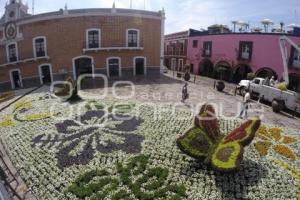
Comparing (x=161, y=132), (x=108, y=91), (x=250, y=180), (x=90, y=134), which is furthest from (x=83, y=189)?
(x=108, y=91)

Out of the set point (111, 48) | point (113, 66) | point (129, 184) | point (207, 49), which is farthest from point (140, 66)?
point (129, 184)

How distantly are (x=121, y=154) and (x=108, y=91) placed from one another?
518 inches

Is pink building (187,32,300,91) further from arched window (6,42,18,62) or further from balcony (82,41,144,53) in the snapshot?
arched window (6,42,18,62)

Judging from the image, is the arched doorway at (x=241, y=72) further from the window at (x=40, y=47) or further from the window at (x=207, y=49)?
the window at (x=40, y=47)

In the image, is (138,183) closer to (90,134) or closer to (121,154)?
(121,154)

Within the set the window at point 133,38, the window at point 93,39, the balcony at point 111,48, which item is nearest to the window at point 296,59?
the balcony at point 111,48

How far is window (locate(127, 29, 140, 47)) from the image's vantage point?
3102 centimetres

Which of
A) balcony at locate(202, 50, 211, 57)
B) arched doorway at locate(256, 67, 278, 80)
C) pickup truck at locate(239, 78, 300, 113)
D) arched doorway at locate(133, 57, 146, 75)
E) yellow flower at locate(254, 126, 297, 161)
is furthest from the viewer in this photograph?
balcony at locate(202, 50, 211, 57)

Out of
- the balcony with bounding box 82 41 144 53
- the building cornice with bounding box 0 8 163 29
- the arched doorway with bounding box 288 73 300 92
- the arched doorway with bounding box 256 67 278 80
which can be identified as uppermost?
the building cornice with bounding box 0 8 163 29

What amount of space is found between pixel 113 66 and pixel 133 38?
172 inches

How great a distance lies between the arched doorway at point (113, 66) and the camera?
31125 millimetres

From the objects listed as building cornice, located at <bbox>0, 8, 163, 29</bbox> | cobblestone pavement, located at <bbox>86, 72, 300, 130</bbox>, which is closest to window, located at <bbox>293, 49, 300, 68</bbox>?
cobblestone pavement, located at <bbox>86, 72, 300, 130</bbox>

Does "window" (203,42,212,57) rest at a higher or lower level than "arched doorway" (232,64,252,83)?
higher

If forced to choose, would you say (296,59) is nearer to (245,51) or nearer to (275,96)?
(245,51)
